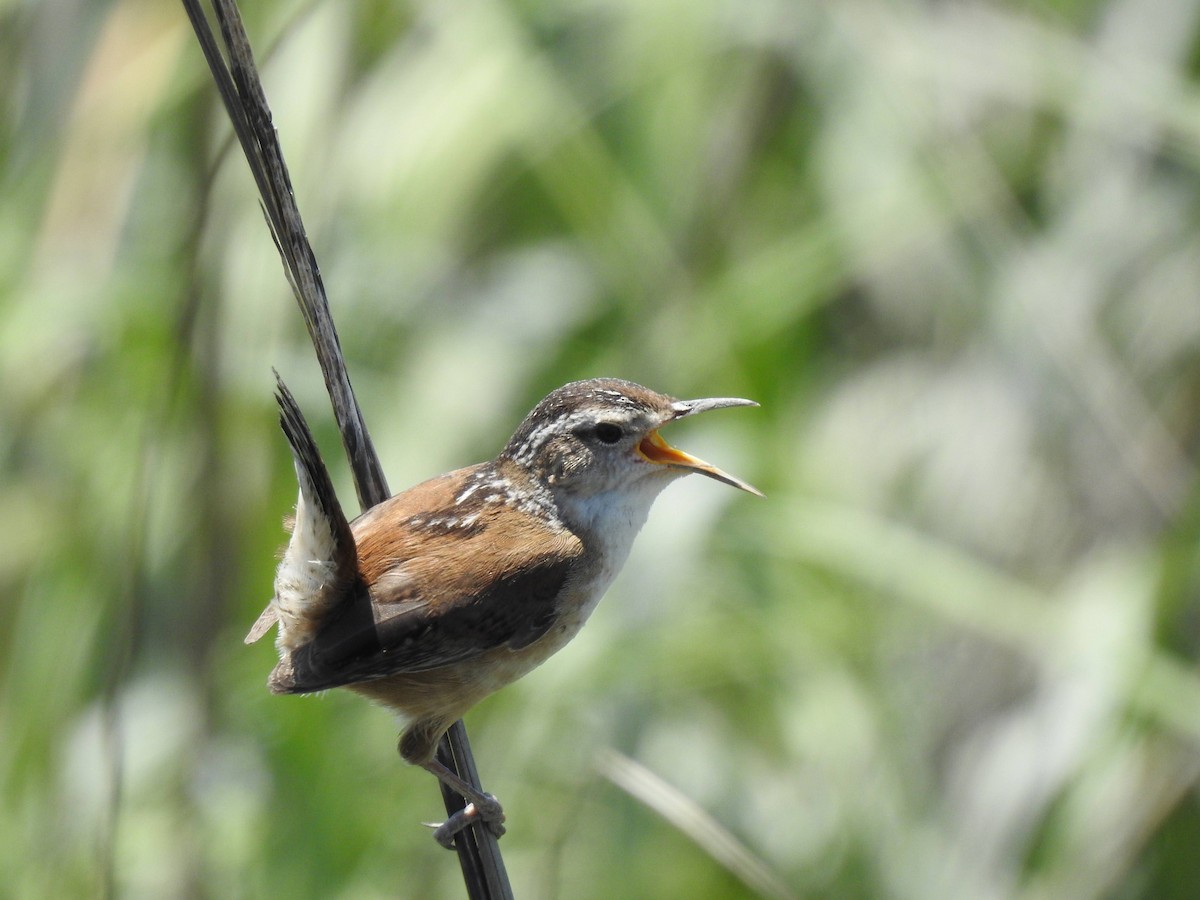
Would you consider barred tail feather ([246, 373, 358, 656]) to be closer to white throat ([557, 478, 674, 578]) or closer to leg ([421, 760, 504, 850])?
leg ([421, 760, 504, 850])

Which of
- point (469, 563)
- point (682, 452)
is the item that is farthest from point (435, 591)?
point (682, 452)

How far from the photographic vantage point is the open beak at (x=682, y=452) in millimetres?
2671

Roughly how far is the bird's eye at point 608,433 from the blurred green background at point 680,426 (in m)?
1.00

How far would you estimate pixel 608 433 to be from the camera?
2.85 meters

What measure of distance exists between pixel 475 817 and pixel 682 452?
3.01ft

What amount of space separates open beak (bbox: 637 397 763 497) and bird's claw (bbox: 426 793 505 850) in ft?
2.69

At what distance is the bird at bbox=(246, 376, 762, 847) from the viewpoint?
8.15 ft

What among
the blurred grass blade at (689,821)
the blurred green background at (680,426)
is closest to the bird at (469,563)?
the blurred grass blade at (689,821)

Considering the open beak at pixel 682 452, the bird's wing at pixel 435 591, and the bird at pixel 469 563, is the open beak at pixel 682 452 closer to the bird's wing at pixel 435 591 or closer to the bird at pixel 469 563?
the bird at pixel 469 563

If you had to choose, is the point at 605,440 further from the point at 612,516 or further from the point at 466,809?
the point at 466,809

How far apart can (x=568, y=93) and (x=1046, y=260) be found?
1.82m

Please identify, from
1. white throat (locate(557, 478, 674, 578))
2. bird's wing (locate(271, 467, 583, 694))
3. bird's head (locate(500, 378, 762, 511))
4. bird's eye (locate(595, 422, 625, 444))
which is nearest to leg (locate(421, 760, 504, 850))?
bird's wing (locate(271, 467, 583, 694))

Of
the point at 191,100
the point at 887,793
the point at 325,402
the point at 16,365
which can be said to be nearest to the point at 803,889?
the point at 887,793

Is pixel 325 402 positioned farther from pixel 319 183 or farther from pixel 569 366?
pixel 569 366
